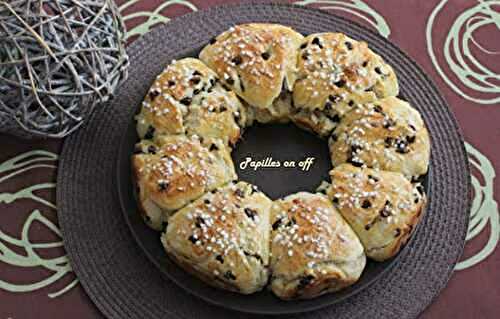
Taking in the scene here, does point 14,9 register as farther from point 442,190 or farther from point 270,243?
point 442,190

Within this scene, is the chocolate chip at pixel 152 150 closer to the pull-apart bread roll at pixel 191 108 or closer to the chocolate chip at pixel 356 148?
the pull-apart bread roll at pixel 191 108

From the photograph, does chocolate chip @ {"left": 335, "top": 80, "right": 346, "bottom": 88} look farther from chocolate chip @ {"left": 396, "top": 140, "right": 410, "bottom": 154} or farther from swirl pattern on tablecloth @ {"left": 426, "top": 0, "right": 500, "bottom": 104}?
swirl pattern on tablecloth @ {"left": 426, "top": 0, "right": 500, "bottom": 104}

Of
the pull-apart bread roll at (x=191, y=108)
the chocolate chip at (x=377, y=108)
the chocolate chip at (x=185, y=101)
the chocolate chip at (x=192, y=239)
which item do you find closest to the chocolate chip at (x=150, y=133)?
the pull-apart bread roll at (x=191, y=108)

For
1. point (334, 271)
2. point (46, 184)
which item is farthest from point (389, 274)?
point (46, 184)

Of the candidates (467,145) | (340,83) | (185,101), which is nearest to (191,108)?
(185,101)

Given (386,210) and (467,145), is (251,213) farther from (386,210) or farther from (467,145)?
(467,145)

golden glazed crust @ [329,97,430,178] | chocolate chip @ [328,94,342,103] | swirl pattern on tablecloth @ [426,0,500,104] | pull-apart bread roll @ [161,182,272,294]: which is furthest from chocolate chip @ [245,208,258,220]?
swirl pattern on tablecloth @ [426,0,500,104]
